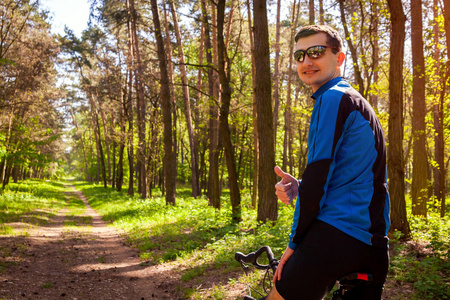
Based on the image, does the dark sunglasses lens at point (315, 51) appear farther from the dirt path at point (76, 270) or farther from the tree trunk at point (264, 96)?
the tree trunk at point (264, 96)

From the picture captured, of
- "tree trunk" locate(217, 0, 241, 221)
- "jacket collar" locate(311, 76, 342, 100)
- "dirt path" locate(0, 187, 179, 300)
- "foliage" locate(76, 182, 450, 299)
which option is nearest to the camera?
"jacket collar" locate(311, 76, 342, 100)

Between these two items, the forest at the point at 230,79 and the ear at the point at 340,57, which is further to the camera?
the forest at the point at 230,79

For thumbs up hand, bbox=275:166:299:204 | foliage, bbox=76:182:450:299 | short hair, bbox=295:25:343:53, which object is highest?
short hair, bbox=295:25:343:53

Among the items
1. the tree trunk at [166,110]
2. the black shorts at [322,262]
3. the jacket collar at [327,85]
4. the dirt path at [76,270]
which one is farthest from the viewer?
the tree trunk at [166,110]

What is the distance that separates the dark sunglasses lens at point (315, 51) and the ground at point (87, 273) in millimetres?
4118

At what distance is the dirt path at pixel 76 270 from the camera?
21.2 feet

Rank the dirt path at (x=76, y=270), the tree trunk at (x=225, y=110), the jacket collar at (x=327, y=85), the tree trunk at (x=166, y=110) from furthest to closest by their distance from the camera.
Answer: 1. the tree trunk at (x=166, y=110)
2. the tree trunk at (x=225, y=110)
3. the dirt path at (x=76, y=270)
4. the jacket collar at (x=327, y=85)

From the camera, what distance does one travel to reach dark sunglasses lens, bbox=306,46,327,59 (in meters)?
2.09

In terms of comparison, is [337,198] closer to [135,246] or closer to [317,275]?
[317,275]

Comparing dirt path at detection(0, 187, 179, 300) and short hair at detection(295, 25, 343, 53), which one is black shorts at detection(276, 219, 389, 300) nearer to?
short hair at detection(295, 25, 343, 53)

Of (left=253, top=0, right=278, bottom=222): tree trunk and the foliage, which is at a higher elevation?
(left=253, top=0, right=278, bottom=222): tree trunk

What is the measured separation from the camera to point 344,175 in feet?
6.07

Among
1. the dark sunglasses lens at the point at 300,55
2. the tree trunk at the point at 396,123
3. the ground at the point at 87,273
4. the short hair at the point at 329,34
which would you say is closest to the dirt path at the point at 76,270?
the ground at the point at 87,273

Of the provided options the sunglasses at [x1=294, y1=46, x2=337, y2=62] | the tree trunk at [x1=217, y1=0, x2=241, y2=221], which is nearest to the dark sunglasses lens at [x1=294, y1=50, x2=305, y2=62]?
the sunglasses at [x1=294, y1=46, x2=337, y2=62]
